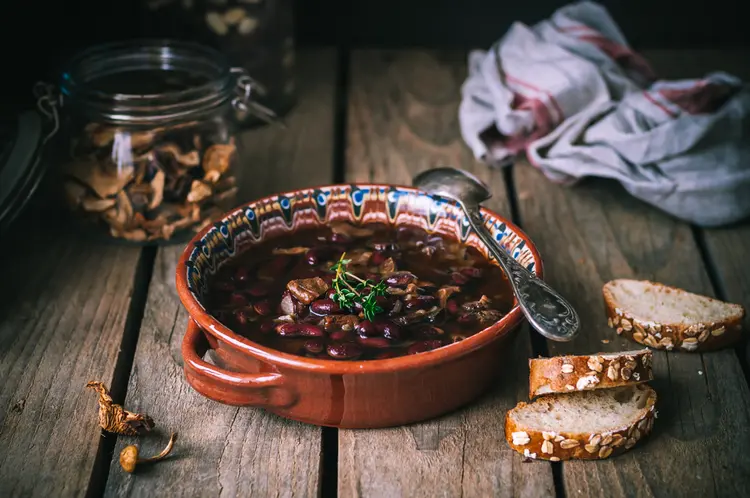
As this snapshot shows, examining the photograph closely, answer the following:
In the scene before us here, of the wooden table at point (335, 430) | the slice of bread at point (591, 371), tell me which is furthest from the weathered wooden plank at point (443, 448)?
the slice of bread at point (591, 371)

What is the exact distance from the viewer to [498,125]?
7.08 ft

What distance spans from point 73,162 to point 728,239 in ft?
4.61

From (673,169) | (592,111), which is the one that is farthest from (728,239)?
(592,111)

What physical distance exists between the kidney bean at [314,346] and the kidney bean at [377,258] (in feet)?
0.91

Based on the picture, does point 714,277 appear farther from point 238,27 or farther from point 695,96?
point 238,27

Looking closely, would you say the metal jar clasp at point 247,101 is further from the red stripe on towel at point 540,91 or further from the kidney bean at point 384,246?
the red stripe on towel at point 540,91

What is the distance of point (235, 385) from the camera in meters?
1.24

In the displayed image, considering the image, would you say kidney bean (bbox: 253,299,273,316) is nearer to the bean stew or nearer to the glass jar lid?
the bean stew

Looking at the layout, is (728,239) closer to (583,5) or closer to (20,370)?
(583,5)

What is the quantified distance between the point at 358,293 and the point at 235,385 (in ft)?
0.82

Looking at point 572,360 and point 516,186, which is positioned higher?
point 572,360

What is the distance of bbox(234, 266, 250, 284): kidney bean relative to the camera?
4.81 ft

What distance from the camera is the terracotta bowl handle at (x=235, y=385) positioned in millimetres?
1232

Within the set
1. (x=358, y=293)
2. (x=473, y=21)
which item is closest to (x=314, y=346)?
(x=358, y=293)
